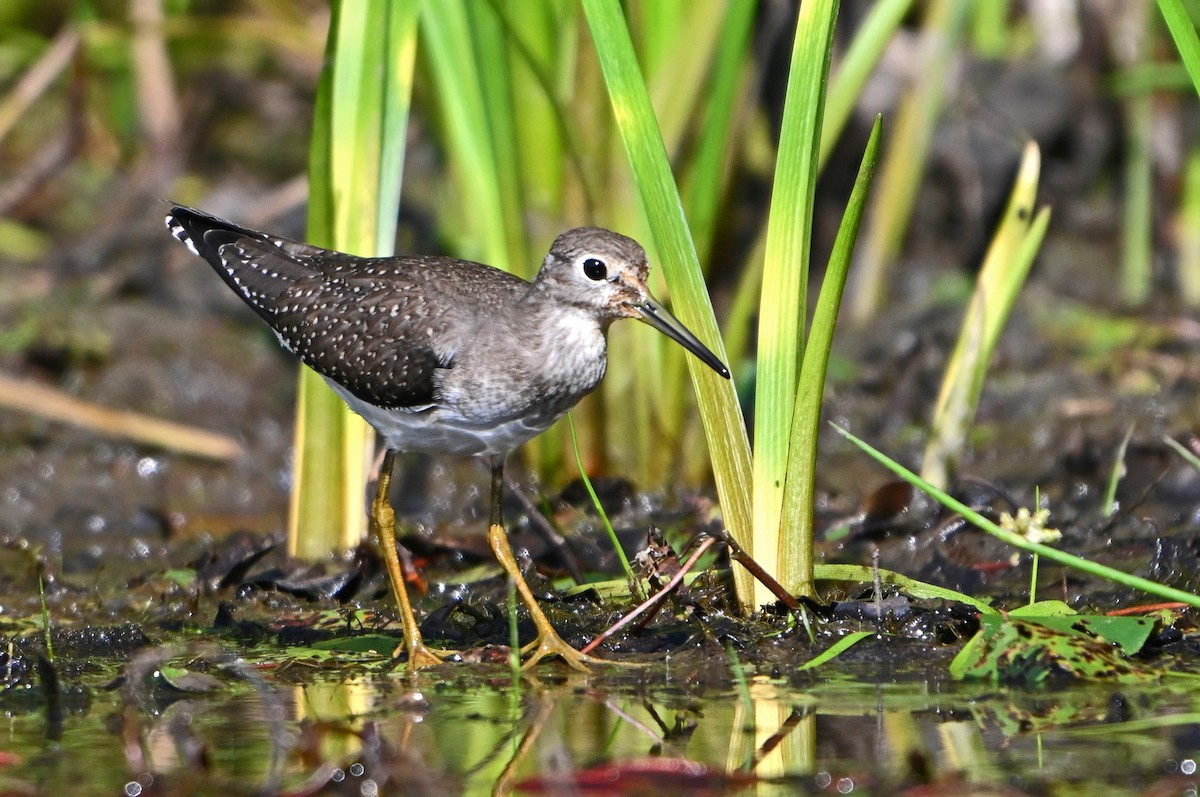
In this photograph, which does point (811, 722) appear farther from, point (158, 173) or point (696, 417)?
point (158, 173)

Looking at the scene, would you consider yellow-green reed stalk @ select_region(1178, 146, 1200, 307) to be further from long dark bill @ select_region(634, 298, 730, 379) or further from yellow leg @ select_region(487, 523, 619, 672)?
yellow leg @ select_region(487, 523, 619, 672)

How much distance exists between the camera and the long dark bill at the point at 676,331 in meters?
4.73

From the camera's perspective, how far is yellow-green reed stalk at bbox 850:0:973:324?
824 cm

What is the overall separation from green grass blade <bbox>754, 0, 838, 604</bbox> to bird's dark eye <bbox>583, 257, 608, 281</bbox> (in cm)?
80

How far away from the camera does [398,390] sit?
5.40 meters

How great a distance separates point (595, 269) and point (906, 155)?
12.3ft

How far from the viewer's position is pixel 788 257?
4.62 m

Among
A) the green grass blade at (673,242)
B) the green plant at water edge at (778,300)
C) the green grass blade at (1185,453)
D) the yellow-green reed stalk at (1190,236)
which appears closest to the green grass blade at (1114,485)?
the green grass blade at (1185,453)

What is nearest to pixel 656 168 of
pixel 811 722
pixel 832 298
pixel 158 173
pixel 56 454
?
pixel 832 298

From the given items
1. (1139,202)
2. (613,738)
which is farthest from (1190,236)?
(613,738)

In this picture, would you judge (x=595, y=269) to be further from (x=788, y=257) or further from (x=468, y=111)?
(x=468, y=111)

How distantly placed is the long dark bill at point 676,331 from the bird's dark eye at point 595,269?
168 millimetres

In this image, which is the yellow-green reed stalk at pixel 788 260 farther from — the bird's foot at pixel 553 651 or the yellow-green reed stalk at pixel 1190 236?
the yellow-green reed stalk at pixel 1190 236

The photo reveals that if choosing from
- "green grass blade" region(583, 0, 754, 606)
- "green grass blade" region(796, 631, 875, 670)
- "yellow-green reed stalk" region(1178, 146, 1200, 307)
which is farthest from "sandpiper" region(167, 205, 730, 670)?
"yellow-green reed stalk" region(1178, 146, 1200, 307)
